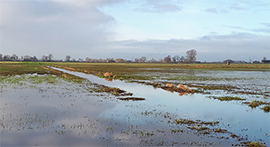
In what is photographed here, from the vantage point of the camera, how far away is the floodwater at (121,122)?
35.6 ft

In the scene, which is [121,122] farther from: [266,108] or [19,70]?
[19,70]

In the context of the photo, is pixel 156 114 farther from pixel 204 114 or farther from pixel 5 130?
pixel 5 130

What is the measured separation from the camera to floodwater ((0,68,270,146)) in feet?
35.6

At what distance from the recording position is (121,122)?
1377 cm

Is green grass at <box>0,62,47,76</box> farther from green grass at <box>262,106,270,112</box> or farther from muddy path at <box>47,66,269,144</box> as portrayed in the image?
green grass at <box>262,106,270,112</box>

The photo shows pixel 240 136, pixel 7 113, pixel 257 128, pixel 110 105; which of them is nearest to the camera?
pixel 240 136

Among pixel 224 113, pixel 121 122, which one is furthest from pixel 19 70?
pixel 224 113

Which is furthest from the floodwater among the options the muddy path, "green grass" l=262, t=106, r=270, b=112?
"green grass" l=262, t=106, r=270, b=112

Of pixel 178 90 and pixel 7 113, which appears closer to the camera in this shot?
pixel 7 113

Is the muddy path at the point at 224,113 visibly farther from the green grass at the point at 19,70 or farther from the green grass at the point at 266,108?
the green grass at the point at 19,70

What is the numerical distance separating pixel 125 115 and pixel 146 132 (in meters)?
3.78

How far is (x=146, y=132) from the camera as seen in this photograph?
12.0m

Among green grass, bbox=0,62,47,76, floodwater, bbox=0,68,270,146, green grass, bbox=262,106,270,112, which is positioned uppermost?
green grass, bbox=0,62,47,76

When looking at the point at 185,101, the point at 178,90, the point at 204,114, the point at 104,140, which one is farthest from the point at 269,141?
the point at 178,90
